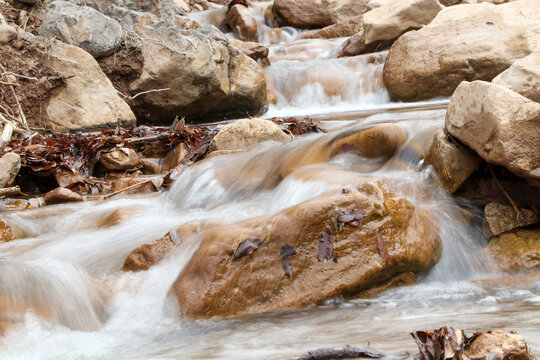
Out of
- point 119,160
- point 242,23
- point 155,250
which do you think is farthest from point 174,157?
point 242,23

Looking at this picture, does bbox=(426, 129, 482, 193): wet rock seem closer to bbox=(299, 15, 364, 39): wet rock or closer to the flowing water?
the flowing water

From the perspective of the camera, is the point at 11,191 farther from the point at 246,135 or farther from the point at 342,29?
the point at 342,29

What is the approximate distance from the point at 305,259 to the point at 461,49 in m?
7.78

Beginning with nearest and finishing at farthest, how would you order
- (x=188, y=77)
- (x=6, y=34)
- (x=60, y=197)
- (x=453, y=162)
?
(x=453, y=162), (x=60, y=197), (x=6, y=34), (x=188, y=77)

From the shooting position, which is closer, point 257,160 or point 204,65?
point 257,160

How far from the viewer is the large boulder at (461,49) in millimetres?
8977

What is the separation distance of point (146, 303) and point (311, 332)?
1.08 metres

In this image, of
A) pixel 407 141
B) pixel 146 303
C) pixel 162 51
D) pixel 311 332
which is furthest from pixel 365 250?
pixel 162 51

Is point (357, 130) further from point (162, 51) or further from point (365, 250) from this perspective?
point (162, 51)

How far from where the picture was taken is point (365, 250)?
2910mm

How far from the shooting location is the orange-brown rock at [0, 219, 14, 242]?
4073mm

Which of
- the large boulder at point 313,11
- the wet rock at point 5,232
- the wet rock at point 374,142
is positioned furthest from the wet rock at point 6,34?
the large boulder at point 313,11

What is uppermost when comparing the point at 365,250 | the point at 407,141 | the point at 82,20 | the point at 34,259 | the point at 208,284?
the point at 82,20

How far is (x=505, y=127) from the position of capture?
3037mm
